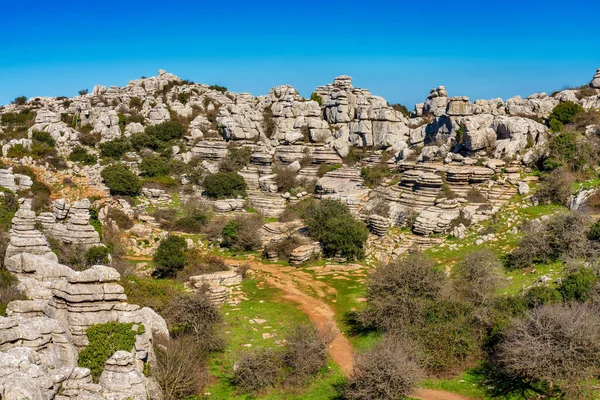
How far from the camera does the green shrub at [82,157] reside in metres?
43.8

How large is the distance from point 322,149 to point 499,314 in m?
30.9

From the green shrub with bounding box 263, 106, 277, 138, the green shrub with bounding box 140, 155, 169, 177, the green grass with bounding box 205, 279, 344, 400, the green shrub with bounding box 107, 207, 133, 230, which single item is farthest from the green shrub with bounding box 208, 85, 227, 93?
the green grass with bounding box 205, 279, 344, 400

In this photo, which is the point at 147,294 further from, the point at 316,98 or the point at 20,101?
the point at 20,101

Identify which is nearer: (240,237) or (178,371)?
(178,371)

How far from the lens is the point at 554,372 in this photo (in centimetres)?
1211

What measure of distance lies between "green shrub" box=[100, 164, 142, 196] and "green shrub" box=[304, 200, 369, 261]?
15.3 metres

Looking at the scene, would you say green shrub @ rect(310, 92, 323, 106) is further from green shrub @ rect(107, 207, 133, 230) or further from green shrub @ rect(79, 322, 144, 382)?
green shrub @ rect(79, 322, 144, 382)

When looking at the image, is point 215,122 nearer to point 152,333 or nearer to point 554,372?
point 152,333

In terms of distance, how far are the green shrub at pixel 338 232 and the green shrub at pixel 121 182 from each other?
50.1ft

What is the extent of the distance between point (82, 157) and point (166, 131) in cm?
882

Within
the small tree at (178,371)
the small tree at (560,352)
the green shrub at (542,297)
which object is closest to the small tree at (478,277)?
the green shrub at (542,297)

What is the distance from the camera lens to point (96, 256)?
22.5 metres

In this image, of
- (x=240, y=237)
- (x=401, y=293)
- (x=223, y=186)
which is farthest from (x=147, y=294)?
(x=223, y=186)

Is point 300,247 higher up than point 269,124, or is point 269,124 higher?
point 269,124
